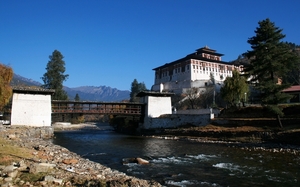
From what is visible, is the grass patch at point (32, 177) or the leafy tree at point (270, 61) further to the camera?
the leafy tree at point (270, 61)

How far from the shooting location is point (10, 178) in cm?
733

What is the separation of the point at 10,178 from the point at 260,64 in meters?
26.3

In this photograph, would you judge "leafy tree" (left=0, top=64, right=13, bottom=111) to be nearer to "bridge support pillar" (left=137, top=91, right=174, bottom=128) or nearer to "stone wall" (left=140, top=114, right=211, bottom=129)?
"bridge support pillar" (left=137, top=91, right=174, bottom=128)

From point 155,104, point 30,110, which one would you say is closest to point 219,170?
point 30,110

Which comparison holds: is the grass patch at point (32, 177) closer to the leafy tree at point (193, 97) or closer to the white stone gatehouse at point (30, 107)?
the white stone gatehouse at point (30, 107)

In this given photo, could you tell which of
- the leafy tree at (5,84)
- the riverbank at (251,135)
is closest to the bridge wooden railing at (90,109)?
the riverbank at (251,135)

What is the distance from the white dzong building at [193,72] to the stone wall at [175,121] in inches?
968

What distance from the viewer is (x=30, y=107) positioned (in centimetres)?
3294

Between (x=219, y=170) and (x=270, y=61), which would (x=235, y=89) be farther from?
(x=219, y=170)

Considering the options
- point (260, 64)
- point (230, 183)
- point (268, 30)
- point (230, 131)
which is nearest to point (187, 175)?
point (230, 183)

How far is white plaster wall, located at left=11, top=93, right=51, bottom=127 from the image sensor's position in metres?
32.2

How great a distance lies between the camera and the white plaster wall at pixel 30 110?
32219 millimetres

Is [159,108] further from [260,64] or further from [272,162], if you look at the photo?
[272,162]

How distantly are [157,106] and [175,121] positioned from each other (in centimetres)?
551
